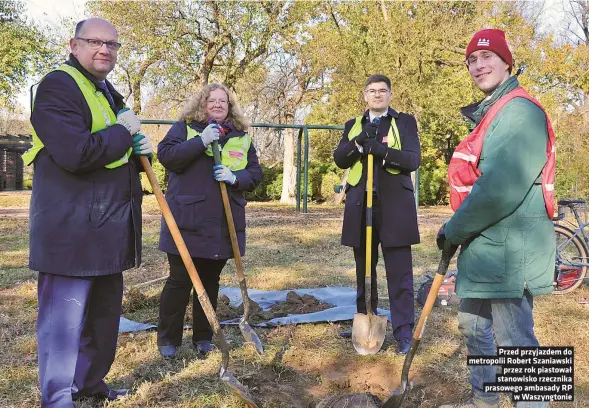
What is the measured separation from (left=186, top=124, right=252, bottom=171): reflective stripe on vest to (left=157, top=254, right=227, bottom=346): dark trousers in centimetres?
63

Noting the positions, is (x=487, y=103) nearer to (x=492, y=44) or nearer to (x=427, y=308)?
(x=492, y=44)

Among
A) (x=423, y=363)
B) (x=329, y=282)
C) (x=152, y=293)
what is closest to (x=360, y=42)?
(x=329, y=282)

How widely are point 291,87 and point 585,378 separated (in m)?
19.2

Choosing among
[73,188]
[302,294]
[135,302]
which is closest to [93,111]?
[73,188]

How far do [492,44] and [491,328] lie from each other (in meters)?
1.32

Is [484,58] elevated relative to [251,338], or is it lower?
elevated

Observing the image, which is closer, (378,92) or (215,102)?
(215,102)

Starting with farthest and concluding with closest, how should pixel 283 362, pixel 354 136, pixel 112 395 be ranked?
pixel 354 136 → pixel 283 362 → pixel 112 395

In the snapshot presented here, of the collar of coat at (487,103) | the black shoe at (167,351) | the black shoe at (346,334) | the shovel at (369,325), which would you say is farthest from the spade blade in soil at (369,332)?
the collar of coat at (487,103)

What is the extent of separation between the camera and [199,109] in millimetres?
3494

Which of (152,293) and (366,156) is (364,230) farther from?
(152,293)

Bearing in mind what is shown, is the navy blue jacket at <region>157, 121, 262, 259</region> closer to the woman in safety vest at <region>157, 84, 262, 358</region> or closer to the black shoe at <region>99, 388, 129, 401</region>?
the woman in safety vest at <region>157, 84, 262, 358</region>

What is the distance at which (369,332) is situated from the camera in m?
3.56

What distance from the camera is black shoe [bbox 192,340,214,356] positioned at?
3.58 m
